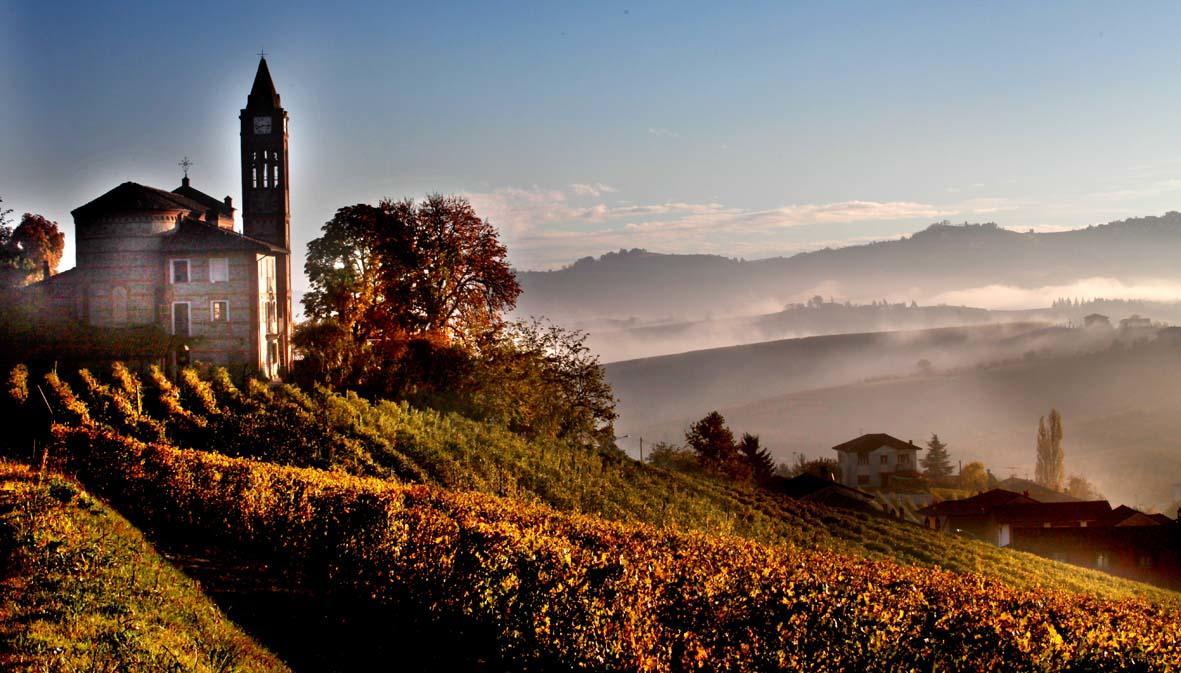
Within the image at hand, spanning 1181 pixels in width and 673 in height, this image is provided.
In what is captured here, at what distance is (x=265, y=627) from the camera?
11.8 m

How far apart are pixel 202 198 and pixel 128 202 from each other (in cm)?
1244

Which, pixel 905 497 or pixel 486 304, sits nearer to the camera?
pixel 486 304

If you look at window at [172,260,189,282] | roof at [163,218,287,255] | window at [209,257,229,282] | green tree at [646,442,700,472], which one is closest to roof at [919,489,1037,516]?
green tree at [646,442,700,472]

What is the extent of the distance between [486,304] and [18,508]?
34466 mm

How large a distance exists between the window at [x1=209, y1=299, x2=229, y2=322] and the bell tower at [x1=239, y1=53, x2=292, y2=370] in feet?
33.3

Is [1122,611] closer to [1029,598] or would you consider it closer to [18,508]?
[1029,598]

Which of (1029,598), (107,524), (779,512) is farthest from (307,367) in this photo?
(1029,598)

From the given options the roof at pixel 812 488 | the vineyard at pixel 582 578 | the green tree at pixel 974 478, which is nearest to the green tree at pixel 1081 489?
the green tree at pixel 974 478

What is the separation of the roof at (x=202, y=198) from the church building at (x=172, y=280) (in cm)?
656

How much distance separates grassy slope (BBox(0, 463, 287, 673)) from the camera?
860 centimetres

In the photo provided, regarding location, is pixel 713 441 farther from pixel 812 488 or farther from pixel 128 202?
pixel 128 202

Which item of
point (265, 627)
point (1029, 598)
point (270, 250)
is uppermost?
point (270, 250)

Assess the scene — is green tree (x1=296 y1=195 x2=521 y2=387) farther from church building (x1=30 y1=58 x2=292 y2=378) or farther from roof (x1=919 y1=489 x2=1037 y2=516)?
roof (x1=919 y1=489 x2=1037 y2=516)

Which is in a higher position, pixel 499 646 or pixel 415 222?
pixel 415 222
